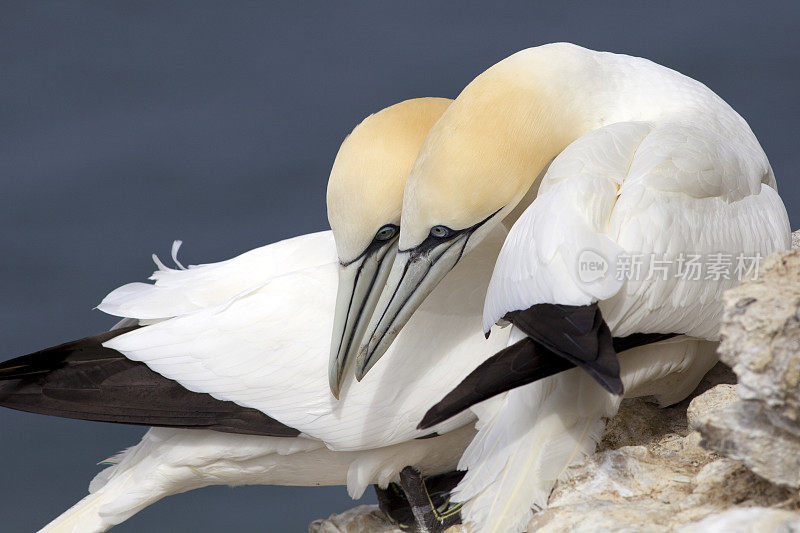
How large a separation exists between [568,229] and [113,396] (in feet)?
6.63

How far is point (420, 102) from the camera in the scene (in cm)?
444

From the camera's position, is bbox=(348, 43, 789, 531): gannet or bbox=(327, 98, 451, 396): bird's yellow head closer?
bbox=(348, 43, 789, 531): gannet

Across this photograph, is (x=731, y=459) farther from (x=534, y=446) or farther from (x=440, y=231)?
(x=440, y=231)

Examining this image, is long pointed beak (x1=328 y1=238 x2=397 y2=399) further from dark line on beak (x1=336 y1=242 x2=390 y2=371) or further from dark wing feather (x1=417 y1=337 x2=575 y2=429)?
dark wing feather (x1=417 y1=337 x2=575 y2=429)

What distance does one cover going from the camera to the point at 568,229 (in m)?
3.45

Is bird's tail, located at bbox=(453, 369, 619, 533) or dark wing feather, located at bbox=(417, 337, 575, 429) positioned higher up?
dark wing feather, located at bbox=(417, 337, 575, 429)

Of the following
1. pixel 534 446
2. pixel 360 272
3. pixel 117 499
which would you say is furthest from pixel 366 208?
pixel 117 499

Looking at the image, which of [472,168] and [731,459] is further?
[472,168]

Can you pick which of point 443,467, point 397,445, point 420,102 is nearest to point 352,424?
point 397,445

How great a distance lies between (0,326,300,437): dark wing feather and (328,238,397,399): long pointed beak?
40 centimetres

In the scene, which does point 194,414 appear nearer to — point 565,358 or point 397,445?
point 397,445

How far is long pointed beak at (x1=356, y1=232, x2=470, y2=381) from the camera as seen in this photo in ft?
13.1

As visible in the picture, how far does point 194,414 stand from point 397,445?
81cm

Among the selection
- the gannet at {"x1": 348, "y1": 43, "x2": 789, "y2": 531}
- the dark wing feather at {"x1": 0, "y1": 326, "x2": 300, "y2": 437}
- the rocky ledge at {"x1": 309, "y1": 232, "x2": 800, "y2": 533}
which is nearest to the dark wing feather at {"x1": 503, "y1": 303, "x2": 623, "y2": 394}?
the gannet at {"x1": 348, "y1": 43, "x2": 789, "y2": 531}
